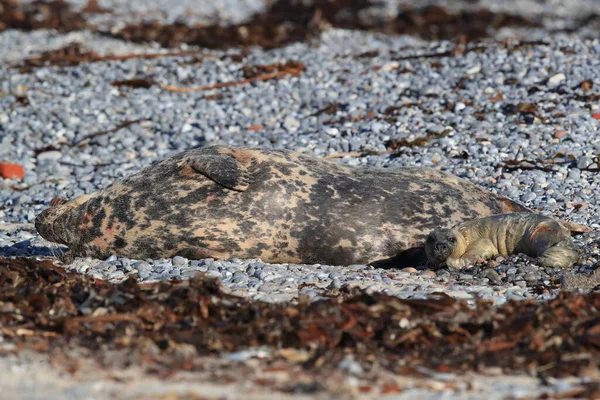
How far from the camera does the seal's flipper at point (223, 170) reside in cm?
634

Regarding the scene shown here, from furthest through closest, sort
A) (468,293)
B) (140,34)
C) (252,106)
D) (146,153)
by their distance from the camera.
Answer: (140,34), (252,106), (146,153), (468,293)

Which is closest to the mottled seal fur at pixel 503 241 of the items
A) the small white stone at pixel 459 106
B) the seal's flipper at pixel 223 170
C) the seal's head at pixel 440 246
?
the seal's head at pixel 440 246

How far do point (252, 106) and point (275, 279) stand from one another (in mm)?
5596

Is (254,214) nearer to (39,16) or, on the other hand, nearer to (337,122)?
(337,122)

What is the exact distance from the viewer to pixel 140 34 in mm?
14531

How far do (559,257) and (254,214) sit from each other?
6.48ft

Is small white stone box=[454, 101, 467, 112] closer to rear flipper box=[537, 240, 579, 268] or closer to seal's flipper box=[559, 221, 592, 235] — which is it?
seal's flipper box=[559, 221, 592, 235]

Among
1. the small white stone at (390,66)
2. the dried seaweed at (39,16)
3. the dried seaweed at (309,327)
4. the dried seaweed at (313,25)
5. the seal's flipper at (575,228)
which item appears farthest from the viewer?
the dried seaweed at (39,16)

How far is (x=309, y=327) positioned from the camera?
397 centimetres

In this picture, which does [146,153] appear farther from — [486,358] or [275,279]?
[486,358]

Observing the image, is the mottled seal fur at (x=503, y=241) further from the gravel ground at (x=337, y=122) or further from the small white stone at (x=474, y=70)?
the small white stone at (x=474, y=70)

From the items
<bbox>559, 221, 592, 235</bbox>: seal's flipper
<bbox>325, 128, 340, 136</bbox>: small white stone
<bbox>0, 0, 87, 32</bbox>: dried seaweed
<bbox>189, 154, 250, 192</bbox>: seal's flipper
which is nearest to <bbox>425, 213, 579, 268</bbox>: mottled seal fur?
<bbox>559, 221, 592, 235</bbox>: seal's flipper

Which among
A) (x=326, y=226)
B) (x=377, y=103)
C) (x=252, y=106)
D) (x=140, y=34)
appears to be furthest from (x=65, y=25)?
(x=326, y=226)

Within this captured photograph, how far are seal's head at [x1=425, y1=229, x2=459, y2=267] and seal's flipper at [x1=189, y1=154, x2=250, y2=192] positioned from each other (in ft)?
4.19
